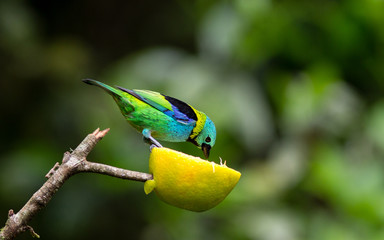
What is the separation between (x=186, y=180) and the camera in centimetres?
118

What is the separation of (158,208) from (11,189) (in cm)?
103

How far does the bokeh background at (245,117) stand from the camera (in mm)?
3391

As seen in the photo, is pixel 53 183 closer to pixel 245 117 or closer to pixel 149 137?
pixel 149 137

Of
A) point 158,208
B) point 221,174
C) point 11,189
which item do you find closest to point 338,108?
point 158,208

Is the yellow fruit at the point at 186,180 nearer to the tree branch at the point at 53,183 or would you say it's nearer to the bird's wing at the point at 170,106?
the tree branch at the point at 53,183

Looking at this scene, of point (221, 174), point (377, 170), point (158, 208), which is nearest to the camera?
point (221, 174)

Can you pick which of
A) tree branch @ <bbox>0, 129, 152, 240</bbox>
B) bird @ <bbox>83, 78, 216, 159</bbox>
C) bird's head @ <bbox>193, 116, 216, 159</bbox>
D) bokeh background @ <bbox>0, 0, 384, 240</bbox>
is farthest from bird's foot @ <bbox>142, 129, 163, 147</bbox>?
bokeh background @ <bbox>0, 0, 384, 240</bbox>

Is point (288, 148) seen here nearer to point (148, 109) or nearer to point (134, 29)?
point (148, 109)

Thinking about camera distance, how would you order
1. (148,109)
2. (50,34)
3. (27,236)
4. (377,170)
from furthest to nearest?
(50,34), (27,236), (377,170), (148,109)

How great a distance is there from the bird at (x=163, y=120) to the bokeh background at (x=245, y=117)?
1611 millimetres

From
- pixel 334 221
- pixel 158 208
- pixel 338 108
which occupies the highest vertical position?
pixel 338 108

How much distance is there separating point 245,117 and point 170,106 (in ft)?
6.72

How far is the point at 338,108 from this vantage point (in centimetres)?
370

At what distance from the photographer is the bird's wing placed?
1.43 metres
